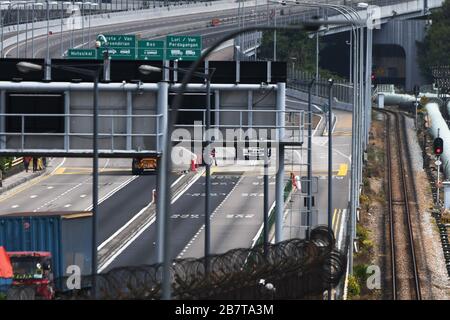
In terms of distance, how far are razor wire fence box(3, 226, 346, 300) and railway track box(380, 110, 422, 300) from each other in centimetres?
917

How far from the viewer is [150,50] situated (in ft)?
278

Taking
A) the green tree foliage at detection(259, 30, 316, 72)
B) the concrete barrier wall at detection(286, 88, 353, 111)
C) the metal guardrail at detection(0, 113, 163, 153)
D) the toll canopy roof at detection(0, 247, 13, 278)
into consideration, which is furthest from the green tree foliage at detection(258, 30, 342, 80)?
the metal guardrail at detection(0, 113, 163, 153)

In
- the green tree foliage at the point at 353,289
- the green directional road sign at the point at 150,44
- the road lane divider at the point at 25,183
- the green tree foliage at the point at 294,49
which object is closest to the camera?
the green tree foliage at the point at 353,289

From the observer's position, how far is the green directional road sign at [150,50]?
275ft

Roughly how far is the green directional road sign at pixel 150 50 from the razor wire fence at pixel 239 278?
38.0 meters

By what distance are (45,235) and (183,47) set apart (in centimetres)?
3643

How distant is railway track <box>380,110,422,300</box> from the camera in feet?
183

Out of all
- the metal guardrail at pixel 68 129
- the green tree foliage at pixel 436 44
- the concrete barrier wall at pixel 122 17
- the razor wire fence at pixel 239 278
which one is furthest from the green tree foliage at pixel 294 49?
the metal guardrail at pixel 68 129

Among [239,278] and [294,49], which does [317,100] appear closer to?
[294,49]

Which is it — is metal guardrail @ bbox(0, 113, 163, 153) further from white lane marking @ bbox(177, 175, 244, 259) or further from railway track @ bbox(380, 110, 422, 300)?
white lane marking @ bbox(177, 175, 244, 259)

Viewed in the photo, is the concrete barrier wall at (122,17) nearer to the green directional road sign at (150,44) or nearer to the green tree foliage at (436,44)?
the green tree foliage at (436,44)

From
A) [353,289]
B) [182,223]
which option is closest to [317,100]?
[182,223]
